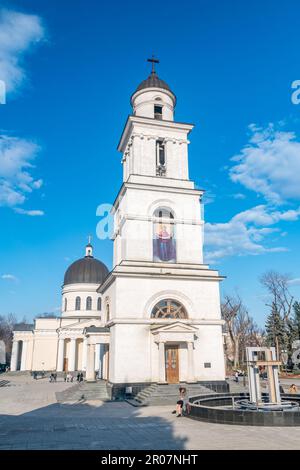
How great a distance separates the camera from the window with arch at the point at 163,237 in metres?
28.0

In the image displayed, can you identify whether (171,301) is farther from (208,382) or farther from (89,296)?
(89,296)

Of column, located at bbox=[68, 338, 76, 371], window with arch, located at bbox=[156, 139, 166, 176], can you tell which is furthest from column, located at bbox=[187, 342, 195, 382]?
column, located at bbox=[68, 338, 76, 371]

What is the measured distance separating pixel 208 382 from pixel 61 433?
563 inches

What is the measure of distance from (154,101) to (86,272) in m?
31.4

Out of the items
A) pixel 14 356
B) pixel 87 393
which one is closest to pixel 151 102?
pixel 87 393

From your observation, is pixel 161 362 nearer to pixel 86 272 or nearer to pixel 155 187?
pixel 155 187

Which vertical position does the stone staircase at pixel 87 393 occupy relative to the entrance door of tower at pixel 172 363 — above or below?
below

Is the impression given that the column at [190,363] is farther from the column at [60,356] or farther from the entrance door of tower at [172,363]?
the column at [60,356]

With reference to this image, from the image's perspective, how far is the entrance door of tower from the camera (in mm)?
25078

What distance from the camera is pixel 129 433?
1284cm

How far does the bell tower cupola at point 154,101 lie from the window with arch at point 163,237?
8.70 meters

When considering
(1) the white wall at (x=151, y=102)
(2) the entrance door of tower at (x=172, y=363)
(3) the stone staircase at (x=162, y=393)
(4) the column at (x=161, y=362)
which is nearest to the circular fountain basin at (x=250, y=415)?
(3) the stone staircase at (x=162, y=393)

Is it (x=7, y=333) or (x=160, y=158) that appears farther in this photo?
(x=7, y=333)

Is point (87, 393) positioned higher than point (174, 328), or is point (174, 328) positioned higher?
point (174, 328)
